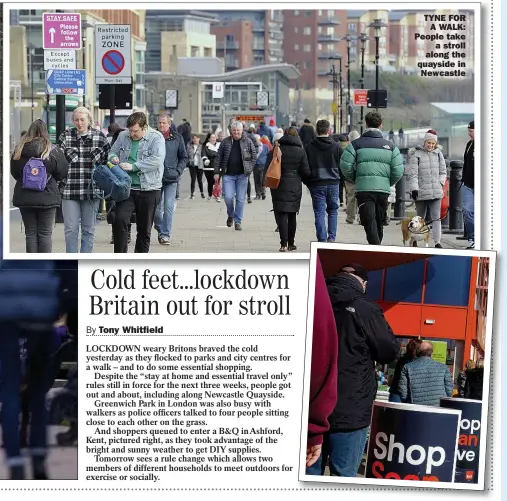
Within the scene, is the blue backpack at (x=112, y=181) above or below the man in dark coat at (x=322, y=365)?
above

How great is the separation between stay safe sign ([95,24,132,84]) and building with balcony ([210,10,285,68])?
53 centimetres

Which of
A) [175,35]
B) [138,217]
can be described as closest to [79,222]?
[138,217]

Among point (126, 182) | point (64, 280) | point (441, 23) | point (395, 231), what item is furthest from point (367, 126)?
point (64, 280)

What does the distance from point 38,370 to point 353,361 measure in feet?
5.13

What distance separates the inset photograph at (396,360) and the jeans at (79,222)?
1292 mm

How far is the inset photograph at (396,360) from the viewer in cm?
626

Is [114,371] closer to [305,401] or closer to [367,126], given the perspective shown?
[305,401]

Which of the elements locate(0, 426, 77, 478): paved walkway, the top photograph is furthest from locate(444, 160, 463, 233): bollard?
locate(0, 426, 77, 478): paved walkway

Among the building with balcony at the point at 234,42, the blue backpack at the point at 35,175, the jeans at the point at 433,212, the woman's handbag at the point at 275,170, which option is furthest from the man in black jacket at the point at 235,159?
the blue backpack at the point at 35,175

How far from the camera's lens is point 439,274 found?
6.31 meters

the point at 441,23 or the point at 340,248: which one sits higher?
the point at 441,23

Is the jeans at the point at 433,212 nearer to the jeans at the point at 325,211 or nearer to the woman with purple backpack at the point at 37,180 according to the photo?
the jeans at the point at 325,211

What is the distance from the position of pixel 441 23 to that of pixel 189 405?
7.16ft

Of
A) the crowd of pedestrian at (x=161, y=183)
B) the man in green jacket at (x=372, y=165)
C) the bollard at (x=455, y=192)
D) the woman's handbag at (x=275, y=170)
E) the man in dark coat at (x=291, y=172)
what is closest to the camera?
the crowd of pedestrian at (x=161, y=183)
